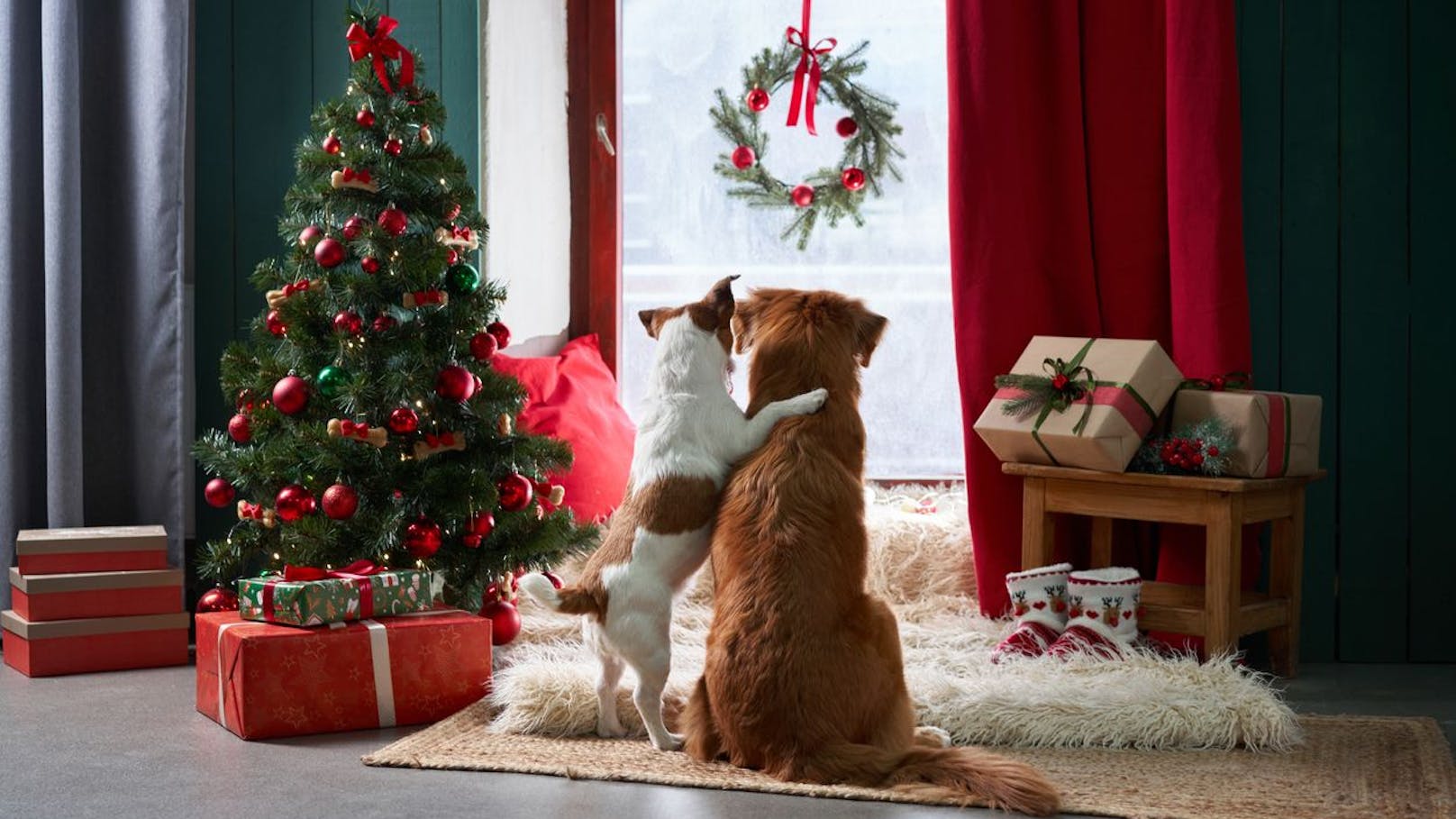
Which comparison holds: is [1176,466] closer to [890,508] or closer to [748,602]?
[890,508]

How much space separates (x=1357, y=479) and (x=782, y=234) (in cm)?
156

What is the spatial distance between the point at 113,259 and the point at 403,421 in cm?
110

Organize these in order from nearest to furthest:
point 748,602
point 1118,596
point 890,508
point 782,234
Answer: point 748,602
point 1118,596
point 890,508
point 782,234

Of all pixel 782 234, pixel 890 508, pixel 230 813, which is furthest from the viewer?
pixel 782 234

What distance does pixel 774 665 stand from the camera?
211 centimetres

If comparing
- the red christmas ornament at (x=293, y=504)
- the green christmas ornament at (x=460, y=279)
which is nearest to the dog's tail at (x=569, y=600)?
the red christmas ornament at (x=293, y=504)

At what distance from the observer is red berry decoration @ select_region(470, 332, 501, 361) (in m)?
3.18

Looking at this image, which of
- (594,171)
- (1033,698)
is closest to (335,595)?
(1033,698)

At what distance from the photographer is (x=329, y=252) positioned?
3.09m

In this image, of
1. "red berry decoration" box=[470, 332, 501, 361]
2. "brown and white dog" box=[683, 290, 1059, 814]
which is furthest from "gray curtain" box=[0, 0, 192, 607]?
"brown and white dog" box=[683, 290, 1059, 814]

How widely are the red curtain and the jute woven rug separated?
37.7 inches

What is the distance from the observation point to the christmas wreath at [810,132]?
378 centimetres

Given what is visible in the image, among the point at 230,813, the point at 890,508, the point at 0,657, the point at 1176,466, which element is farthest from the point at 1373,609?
the point at 0,657

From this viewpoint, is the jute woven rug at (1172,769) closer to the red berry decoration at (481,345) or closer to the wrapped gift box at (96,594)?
the red berry decoration at (481,345)
